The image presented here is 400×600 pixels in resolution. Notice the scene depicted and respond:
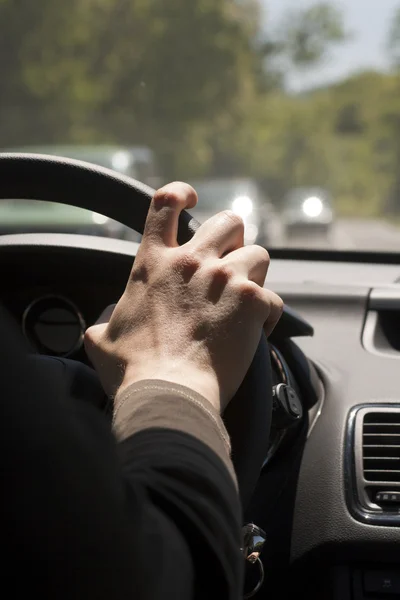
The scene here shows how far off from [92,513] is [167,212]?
590 millimetres

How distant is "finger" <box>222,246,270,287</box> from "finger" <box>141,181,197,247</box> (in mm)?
83

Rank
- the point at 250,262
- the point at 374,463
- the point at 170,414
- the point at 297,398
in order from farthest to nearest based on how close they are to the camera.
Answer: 1. the point at 374,463
2. the point at 297,398
3. the point at 250,262
4. the point at 170,414

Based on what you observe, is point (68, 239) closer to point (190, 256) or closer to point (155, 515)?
point (190, 256)

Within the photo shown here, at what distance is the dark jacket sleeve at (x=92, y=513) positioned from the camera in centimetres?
81

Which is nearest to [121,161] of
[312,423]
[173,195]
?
[312,423]

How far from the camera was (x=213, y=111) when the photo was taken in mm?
19203

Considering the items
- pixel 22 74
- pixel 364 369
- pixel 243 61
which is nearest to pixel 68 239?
pixel 364 369

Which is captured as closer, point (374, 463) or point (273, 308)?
point (273, 308)

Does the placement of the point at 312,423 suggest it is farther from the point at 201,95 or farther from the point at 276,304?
the point at 201,95

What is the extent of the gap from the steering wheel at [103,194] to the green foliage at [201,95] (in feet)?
14.3

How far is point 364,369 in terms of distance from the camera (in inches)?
95.4

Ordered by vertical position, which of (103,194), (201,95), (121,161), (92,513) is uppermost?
(201,95)

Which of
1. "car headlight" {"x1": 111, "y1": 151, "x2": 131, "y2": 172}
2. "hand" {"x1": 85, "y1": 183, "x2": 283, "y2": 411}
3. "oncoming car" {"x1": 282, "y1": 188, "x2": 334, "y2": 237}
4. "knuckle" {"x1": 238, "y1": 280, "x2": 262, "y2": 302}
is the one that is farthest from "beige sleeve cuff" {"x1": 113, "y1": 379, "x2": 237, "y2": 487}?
"car headlight" {"x1": 111, "y1": 151, "x2": 131, "y2": 172}

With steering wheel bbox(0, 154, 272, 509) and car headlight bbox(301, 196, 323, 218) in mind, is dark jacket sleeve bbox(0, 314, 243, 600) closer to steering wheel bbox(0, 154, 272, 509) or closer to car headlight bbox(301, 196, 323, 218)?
steering wheel bbox(0, 154, 272, 509)
